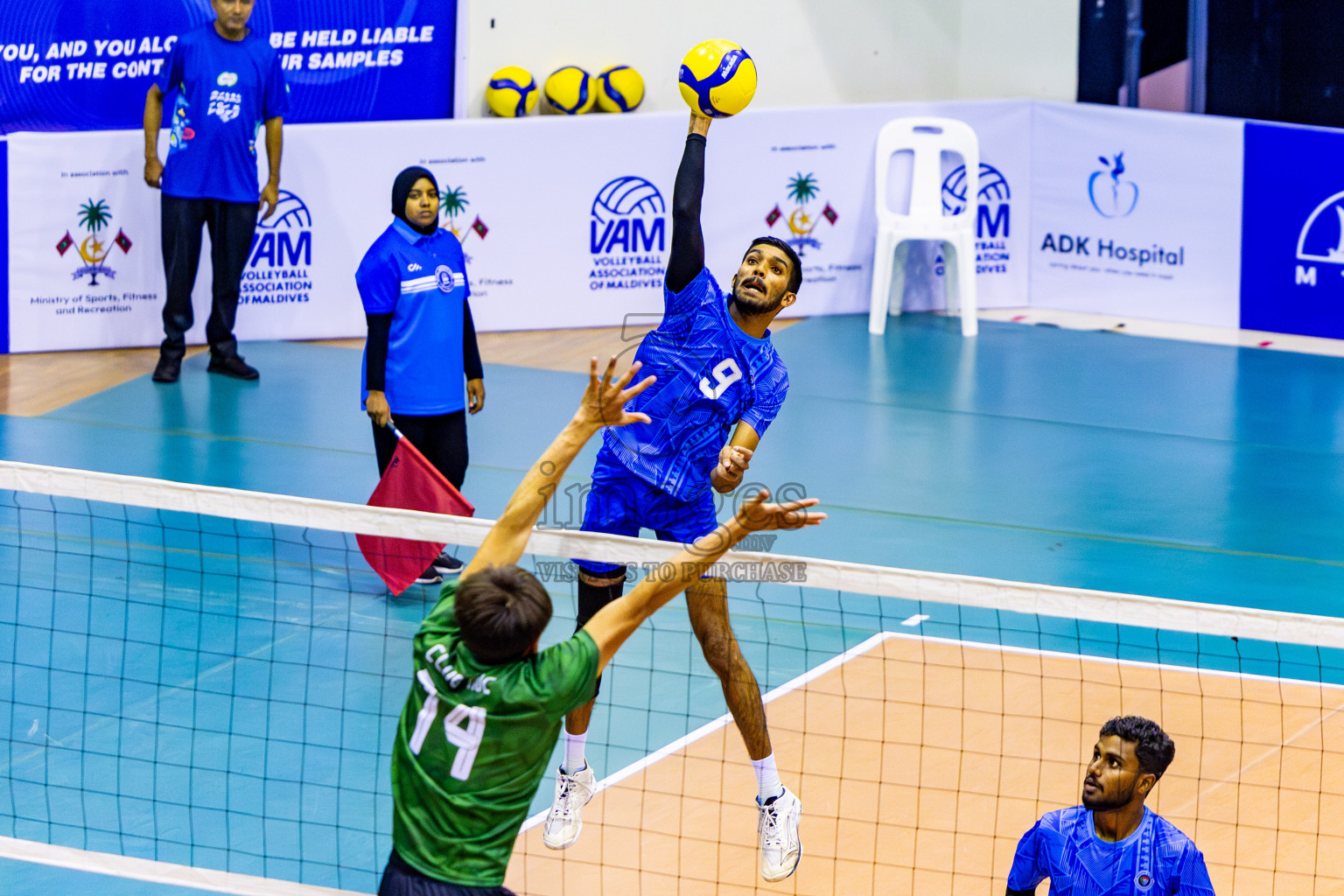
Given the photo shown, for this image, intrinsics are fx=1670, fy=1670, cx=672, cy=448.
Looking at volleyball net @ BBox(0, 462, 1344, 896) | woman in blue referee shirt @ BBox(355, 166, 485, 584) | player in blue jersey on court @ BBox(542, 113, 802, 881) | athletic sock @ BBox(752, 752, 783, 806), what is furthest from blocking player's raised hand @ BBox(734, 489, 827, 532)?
woman in blue referee shirt @ BBox(355, 166, 485, 584)

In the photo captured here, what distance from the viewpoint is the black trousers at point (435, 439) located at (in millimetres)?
8969

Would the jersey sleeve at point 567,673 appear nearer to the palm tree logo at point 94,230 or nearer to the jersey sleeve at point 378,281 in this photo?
the jersey sleeve at point 378,281

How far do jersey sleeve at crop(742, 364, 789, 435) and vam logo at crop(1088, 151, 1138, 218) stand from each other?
33.4 feet

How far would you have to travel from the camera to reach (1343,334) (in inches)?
594

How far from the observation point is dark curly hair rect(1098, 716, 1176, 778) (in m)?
5.05

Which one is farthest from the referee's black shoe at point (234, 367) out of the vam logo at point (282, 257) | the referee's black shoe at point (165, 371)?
the vam logo at point (282, 257)

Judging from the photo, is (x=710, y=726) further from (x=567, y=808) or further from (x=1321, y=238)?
(x=1321, y=238)

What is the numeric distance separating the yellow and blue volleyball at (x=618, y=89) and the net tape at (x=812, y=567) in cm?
1042

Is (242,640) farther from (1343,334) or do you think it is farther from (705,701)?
(1343,334)

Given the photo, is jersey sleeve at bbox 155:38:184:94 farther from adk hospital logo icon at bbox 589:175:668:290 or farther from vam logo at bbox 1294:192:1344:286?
vam logo at bbox 1294:192:1344:286

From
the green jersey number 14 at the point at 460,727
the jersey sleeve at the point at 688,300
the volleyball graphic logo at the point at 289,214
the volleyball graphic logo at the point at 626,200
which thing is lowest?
the green jersey number 14 at the point at 460,727

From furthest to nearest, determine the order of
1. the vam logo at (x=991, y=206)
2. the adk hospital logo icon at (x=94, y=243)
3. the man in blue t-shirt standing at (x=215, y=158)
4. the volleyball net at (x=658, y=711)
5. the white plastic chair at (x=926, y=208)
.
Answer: the vam logo at (x=991, y=206) < the white plastic chair at (x=926, y=208) < the adk hospital logo icon at (x=94, y=243) < the man in blue t-shirt standing at (x=215, y=158) < the volleyball net at (x=658, y=711)

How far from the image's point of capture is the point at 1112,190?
15953mm

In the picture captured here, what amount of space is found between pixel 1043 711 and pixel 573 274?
26.7ft
